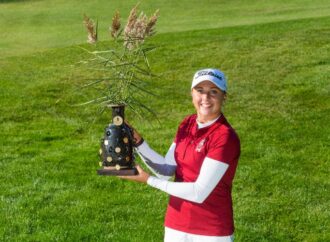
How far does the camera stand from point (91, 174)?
35.4 feet

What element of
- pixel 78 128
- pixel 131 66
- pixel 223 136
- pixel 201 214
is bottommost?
pixel 78 128

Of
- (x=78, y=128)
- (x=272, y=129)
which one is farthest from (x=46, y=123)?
(x=272, y=129)

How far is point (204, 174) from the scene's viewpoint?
475 centimetres

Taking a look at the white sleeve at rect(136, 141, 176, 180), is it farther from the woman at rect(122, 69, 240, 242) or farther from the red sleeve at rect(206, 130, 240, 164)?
the red sleeve at rect(206, 130, 240, 164)

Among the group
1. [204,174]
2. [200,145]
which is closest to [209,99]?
[200,145]

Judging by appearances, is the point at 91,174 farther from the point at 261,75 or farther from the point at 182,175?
the point at 261,75

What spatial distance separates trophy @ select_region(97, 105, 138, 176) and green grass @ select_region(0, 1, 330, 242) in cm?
122

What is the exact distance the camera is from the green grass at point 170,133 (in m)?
8.87

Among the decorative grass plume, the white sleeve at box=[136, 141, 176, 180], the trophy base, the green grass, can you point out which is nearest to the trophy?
the trophy base

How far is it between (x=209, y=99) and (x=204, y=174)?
1.85ft

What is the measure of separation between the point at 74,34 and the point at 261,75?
10.5 metres

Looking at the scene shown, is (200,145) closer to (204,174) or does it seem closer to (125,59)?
(204,174)

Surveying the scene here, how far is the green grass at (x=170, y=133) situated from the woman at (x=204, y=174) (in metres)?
1.55

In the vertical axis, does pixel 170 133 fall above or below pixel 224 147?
below
